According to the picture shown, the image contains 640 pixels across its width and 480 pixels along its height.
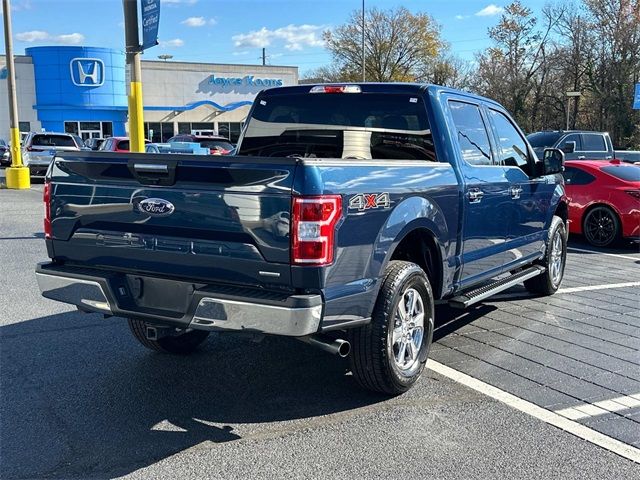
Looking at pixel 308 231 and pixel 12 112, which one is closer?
pixel 308 231

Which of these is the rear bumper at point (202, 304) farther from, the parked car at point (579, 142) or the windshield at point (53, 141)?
the windshield at point (53, 141)

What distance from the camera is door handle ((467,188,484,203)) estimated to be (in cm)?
495

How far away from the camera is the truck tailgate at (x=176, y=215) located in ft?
11.1

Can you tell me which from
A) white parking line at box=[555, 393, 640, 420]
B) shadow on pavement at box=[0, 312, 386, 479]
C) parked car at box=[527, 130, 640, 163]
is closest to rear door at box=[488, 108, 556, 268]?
white parking line at box=[555, 393, 640, 420]

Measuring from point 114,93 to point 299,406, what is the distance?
44.4 meters

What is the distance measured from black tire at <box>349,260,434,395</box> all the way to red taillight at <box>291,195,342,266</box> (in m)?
0.71

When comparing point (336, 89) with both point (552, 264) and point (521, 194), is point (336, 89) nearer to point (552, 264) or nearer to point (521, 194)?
point (521, 194)

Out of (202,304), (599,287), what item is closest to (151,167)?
(202,304)

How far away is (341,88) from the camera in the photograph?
5.28 m

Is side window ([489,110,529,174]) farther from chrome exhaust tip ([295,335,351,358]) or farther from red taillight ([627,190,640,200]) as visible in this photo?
red taillight ([627,190,640,200])

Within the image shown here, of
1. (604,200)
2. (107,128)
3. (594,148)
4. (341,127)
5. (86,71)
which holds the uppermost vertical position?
(86,71)

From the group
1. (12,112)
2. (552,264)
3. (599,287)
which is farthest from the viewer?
(12,112)

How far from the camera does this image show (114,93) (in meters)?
44.6

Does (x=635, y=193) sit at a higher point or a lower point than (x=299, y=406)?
higher
